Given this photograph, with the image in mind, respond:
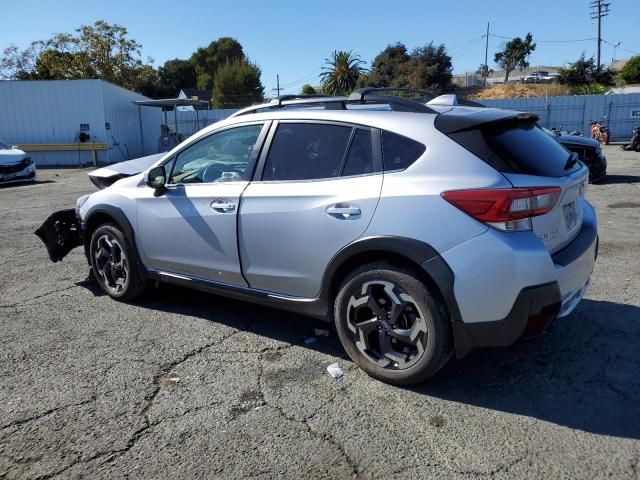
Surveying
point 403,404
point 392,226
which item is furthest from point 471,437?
point 392,226

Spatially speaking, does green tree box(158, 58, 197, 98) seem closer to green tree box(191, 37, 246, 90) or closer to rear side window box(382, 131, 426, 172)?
green tree box(191, 37, 246, 90)

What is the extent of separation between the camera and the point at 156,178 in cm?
455

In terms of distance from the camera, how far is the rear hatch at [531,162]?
10.3ft

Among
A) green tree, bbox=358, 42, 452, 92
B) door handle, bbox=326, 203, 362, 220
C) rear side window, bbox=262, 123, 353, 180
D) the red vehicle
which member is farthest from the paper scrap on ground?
green tree, bbox=358, 42, 452, 92

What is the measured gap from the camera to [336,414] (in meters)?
3.17

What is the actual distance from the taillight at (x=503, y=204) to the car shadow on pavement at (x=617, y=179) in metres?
10.7

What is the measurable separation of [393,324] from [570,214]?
53.9 inches

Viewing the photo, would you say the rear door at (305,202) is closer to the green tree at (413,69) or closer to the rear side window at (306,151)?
the rear side window at (306,151)

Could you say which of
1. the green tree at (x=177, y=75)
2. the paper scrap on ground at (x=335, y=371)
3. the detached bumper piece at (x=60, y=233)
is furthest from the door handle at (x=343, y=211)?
the green tree at (x=177, y=75)

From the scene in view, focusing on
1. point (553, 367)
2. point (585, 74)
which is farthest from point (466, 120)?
point (585, 74)

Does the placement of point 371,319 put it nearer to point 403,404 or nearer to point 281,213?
point 403,404

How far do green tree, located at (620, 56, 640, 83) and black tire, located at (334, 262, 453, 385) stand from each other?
60025 mm

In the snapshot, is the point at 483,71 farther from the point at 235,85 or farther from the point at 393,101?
the point at 393,101

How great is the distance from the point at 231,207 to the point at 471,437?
7.50ft
